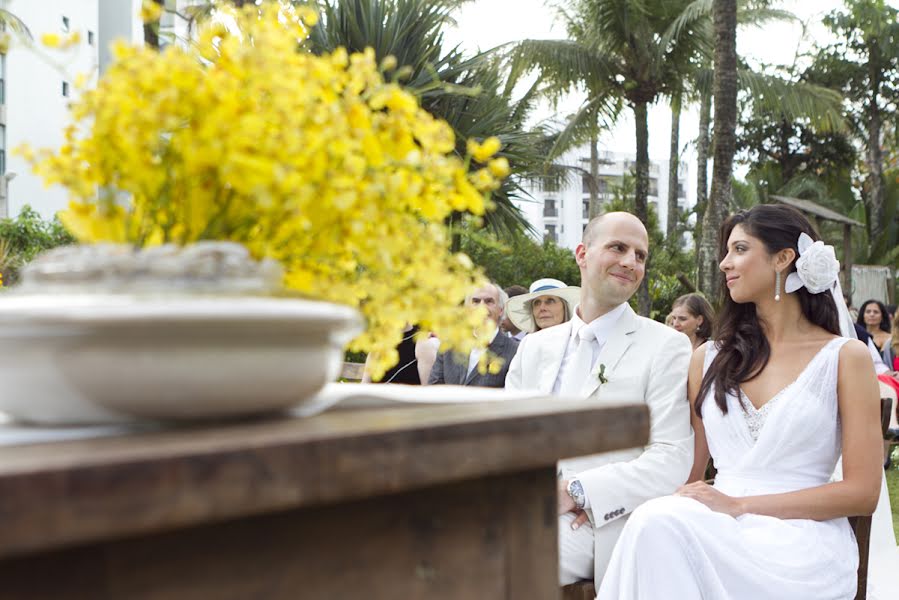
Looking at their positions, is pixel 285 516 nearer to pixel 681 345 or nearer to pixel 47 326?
pixel 47 326

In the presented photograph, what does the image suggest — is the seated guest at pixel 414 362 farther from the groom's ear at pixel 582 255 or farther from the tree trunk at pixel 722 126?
the tree trunk at pixel 722 126

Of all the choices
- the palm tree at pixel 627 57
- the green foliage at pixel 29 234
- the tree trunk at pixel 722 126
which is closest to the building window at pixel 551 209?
the green foliage at pixel 29 234

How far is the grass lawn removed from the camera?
6547 millimetres

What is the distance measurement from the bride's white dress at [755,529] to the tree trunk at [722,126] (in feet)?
24.7

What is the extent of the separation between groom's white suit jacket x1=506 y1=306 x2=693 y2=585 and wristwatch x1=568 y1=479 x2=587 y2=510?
18 mm

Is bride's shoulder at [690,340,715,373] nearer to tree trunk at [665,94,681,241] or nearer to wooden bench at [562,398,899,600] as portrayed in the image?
wooden bench at [562,398,899,600]

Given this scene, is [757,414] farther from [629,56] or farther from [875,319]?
[629,56]

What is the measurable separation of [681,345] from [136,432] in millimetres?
2733

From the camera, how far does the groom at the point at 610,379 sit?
3150mm

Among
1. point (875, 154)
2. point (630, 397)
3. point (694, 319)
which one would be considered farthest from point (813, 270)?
point (875, 154)

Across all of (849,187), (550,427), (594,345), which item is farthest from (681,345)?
(849,187)

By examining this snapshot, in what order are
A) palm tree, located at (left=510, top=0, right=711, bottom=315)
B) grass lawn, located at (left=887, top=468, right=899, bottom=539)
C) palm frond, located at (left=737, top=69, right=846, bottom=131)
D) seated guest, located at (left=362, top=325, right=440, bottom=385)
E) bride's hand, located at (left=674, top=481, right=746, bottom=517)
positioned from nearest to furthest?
bride's hand, located at (left=674, top=481, right=746, bottom=517) → seated guest, located at (left=362, top=325, right=440, bottom=385) → grass lawn, located at (left=887, top=468, right=899, bottom=539) → palm tree, located at (left=510, top=0, right=711, bottom=315) → palm frond, located at (left=737, top=69, right=846, bottom=131)

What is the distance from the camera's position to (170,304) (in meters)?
0.92

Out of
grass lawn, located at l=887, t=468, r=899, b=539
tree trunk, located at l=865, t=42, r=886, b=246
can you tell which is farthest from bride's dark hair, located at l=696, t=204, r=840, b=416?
tree trunk, located at l=865, t=42, r=886, b=246
